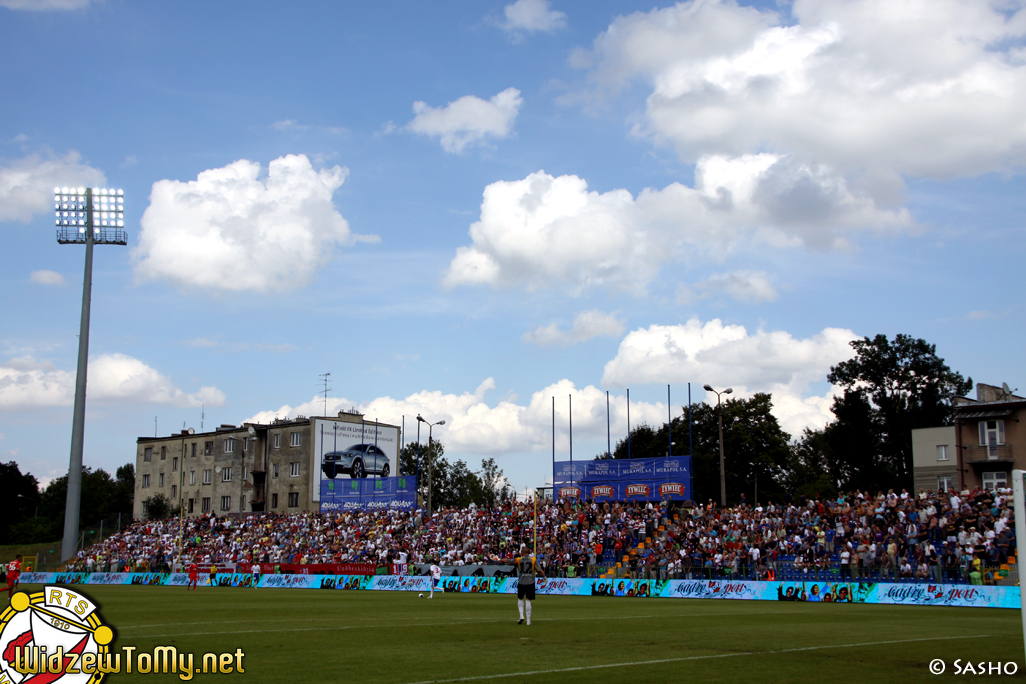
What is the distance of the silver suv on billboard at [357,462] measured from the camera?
287 feet

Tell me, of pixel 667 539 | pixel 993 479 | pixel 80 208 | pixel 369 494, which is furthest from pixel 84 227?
pixel 993 479

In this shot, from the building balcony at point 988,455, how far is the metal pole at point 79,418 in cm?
6471

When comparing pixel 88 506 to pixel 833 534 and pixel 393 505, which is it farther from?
pixel 833 534

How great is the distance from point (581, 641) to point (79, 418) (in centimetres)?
5883

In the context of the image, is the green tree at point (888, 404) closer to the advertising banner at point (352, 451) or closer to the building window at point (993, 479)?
the building window at point (993, 479)

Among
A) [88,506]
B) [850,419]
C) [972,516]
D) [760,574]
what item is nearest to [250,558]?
[760,574]

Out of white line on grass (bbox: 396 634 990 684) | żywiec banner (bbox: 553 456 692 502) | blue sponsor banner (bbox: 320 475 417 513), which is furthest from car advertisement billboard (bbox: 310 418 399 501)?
white line on grass (bbox: 396 634 990 684)

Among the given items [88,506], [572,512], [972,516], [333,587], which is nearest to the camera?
[972,516]

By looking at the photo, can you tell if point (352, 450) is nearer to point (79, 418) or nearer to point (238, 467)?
point (238, 467)

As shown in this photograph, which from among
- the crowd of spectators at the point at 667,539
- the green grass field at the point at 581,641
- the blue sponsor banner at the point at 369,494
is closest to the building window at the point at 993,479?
the crowd of spectators at the point at 667,539

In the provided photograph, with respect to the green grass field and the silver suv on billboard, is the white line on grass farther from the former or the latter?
the silver suv on billboard

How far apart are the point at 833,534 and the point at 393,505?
3918 cm

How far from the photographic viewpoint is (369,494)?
73250 millimetres

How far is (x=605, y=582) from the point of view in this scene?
40469 millimetres
